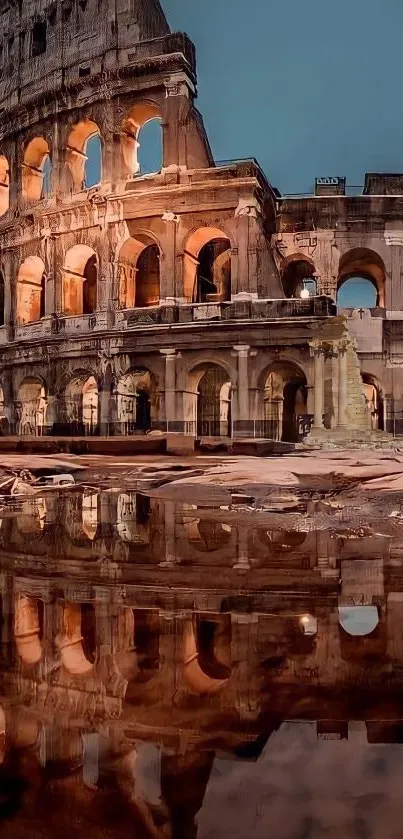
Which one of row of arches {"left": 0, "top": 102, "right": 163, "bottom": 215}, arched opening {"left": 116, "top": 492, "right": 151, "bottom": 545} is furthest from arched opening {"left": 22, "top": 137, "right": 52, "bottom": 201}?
arched opening {"left": 116, "top": 492, "right": 151, "bottom": 545}

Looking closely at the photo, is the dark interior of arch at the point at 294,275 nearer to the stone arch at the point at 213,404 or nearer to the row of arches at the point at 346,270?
the row of arches at the point at 346,270

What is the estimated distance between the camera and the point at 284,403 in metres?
27.3

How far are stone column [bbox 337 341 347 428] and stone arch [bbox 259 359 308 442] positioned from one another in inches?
92.2

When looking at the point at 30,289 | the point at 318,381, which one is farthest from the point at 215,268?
the point at 318,381

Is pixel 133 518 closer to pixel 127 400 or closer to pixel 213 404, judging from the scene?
pixel 127 400

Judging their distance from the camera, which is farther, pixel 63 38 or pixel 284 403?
pixel 284 403

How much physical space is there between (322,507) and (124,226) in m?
17.1

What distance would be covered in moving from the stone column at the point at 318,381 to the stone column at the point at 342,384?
0.55 m

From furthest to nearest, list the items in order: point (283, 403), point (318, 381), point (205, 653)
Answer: point (283, 403) → point (318, 381) → point (205, 653)

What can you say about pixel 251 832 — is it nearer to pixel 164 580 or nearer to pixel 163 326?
pixel 164 580

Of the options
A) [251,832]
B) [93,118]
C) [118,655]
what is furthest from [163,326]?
[251,832]

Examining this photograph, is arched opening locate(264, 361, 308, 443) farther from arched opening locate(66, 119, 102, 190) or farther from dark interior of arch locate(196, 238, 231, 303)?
arched opening locate(66, 119, 102, 190)

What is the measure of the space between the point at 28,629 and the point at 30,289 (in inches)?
950

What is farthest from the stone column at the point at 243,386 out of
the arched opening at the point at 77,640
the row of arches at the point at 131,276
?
the arched opening at the point at 77,640
